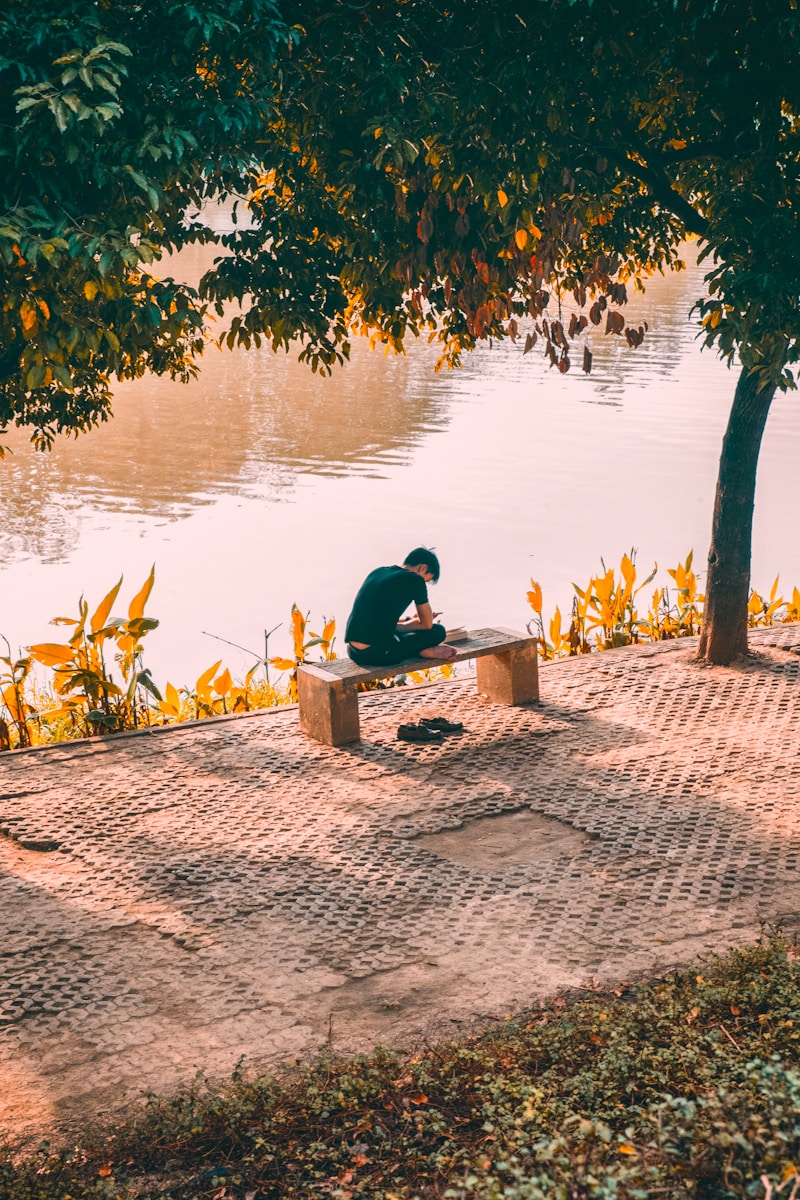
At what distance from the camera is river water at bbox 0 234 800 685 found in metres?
14.1

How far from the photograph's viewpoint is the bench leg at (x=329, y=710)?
746 cm

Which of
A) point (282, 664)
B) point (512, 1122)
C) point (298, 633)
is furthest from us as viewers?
point (298, 633)

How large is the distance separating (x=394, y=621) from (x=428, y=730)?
751 millimetres

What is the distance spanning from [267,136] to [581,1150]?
5.59 metres

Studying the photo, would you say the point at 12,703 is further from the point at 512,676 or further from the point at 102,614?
the point at 512,676

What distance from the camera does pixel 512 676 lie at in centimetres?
822

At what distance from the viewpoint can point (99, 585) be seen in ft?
47.3

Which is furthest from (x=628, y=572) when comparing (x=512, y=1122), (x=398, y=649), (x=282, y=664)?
(x=512, y=1122)

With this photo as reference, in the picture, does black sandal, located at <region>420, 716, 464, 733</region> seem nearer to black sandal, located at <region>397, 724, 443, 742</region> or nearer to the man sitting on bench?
black sandal, located at <region>397, 724, 443, 742</region>

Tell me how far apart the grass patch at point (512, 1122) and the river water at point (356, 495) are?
7.73 meters

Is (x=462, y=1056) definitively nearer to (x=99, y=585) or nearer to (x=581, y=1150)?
(x=581, y=1150)

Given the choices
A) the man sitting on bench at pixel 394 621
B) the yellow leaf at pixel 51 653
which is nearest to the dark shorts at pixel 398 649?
the man sitting on bench at pixel 394 621

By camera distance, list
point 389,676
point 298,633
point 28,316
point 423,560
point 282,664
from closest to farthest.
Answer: point 28,316, point 423,560, point 389,676, point 282,664, point 298,633

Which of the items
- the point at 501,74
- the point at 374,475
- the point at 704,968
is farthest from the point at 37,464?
the point at 704,968
